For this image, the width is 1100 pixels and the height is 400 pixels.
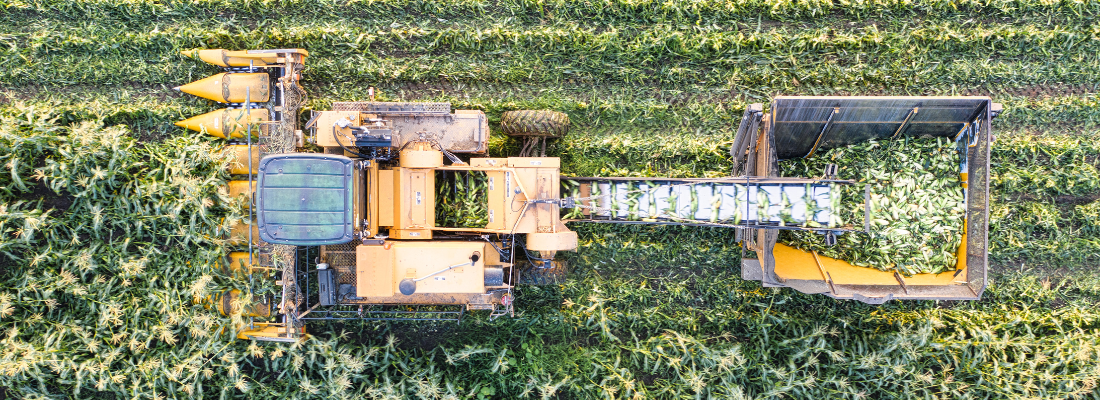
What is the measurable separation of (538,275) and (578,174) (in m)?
1.66

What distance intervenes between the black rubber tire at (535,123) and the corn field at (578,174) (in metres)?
0.60

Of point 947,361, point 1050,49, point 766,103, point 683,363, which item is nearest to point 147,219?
point 683,363

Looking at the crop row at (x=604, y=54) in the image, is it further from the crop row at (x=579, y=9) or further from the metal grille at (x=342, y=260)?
the metal grille at (x=342, y=260)

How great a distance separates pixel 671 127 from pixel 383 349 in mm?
5527

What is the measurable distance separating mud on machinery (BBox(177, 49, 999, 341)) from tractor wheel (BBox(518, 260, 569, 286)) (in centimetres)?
2

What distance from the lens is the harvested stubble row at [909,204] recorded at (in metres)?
7.20

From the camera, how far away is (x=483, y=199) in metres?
7.18

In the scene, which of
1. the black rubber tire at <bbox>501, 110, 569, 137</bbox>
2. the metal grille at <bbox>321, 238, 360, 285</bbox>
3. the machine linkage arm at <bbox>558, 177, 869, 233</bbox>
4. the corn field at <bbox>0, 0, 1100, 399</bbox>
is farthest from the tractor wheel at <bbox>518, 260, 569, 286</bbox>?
the metal grille at <bbox>321, 238, 360, 285</bbox>

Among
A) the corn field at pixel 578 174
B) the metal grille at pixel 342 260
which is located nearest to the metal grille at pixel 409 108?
the corn field at pixel 578 174

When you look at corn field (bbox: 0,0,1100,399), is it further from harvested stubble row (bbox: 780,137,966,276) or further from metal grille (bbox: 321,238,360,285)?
metal grille (bbox: 321,238,360,285)

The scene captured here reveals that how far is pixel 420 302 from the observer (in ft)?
23.7

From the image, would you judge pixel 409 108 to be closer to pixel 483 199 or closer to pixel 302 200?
pixel 483 199

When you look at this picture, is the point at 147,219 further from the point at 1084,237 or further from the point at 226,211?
the point at 1084,237

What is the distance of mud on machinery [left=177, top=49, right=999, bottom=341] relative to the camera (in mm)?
6531
